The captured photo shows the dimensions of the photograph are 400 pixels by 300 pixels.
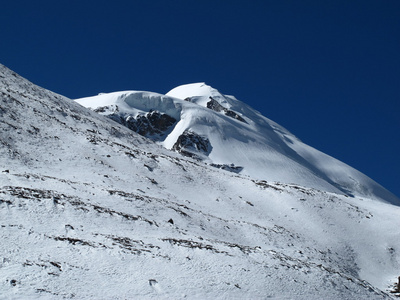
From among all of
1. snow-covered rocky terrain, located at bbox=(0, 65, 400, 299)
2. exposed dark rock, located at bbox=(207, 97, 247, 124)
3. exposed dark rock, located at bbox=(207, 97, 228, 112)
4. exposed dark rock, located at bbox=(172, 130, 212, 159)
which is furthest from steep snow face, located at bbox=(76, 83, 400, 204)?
snow-covered rocky terrain, located at bbox=(0, 65, 400, 299)

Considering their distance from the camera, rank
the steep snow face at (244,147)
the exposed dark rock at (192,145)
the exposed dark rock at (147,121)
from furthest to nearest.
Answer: the exposed dark rock at (147,121) → the exposed dark rock at (192,145) → the steep snow face at (244,147)

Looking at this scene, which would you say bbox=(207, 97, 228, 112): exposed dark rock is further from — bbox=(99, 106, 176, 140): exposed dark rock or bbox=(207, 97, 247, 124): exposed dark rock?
bbox=(99, 106, 176, 140): exposed dark rock

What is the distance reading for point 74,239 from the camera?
1722 centimetres

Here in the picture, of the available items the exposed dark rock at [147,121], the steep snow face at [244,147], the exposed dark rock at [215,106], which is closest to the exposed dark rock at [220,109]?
the exposed dark rock at [215,106]

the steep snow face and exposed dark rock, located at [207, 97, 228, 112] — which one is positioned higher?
exposed dark rock, located at [207, 97, 228, 112]

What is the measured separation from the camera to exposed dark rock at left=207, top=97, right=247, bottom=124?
140500 mm

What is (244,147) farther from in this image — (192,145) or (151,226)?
(151,226)

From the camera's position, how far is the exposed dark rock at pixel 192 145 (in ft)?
319

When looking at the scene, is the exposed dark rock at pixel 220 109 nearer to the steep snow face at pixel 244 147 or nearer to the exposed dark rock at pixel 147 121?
the steep snow face at pixel 244 147

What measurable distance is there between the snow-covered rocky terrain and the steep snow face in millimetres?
45856

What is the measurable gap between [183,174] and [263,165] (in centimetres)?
5851

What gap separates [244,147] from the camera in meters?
105

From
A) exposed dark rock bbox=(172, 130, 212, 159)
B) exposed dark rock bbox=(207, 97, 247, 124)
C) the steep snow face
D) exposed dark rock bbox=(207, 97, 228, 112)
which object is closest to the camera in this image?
the steep snow face

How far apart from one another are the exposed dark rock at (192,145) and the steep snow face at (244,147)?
24 cm
